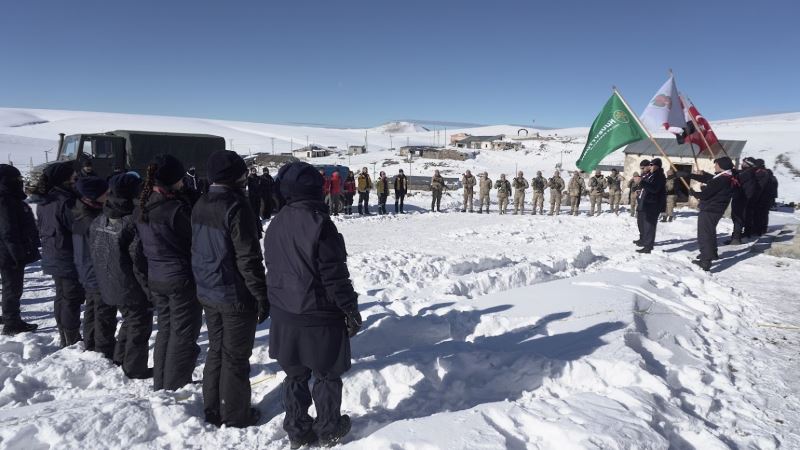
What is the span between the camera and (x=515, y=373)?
3.55 metres

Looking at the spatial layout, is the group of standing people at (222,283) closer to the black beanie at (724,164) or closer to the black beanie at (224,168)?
the black beanie at (224,168)

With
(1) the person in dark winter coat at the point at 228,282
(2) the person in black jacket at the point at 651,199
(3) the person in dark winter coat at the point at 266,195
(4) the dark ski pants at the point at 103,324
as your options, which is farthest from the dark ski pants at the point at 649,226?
(3) the person in dark winter coat at the point at 266,195

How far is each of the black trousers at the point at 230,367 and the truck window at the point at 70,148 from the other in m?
14.6

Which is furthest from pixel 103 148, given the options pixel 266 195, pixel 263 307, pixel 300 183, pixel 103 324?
pixel 300 183

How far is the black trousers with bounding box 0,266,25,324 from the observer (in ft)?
15.2

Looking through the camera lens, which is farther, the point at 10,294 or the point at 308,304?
the point at 10,294

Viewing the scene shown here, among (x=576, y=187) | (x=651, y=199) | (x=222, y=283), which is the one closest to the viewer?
(x=222, y=283)

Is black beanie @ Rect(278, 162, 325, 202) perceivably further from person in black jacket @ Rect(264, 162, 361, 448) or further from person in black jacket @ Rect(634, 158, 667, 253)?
person in black jacket @ Rect(634, 158, 667, 253)

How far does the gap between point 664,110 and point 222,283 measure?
28.6 ft

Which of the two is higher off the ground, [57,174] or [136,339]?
[57,174]

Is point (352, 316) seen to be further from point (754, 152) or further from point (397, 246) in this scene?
point (754, 152)

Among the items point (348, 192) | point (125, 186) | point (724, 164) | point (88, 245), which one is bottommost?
point (88, 245)

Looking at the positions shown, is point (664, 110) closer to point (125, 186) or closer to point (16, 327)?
point (125, 186)

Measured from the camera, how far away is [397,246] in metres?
9.43
